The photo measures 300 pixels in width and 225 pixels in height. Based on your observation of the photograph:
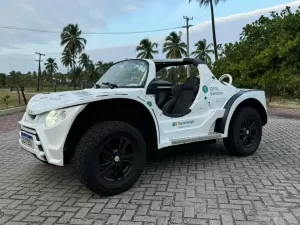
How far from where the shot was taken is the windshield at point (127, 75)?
4320 millimetres

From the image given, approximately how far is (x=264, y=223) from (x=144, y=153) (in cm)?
156

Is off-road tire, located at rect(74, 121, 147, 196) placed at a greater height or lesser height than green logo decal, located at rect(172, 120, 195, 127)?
lesser

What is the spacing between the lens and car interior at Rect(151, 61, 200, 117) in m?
4.89

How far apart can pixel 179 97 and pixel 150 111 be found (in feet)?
4.11

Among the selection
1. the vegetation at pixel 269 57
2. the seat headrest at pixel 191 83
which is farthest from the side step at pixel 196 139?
the vegetation at pixel 269 57

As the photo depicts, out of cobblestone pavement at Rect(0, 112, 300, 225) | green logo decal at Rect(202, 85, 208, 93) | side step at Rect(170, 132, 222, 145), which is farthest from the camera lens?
green logo decal at Rect(202, 85, 208, 93)

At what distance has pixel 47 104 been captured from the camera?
3.67 m

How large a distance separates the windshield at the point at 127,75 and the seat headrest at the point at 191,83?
91 centimetres

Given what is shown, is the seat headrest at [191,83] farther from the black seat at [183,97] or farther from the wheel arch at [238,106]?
the wheel arch at [238,106]

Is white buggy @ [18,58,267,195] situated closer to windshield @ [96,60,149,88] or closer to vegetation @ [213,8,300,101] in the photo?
windshield @ [96,60,149,88]

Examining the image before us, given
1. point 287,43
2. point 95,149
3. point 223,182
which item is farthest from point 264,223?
point 287,43

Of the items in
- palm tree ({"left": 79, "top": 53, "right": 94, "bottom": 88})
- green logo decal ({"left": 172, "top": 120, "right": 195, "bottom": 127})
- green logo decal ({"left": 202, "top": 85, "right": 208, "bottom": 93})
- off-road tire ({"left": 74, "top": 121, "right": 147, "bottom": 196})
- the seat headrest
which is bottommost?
off-road tire ({"left": 74, "top": 121, "right": 147, "bottom": 196})

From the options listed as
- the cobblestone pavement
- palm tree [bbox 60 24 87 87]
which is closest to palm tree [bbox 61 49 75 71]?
palm tree [bbox 60 24 87 87]

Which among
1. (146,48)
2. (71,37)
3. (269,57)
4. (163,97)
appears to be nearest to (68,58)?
(71,37)
